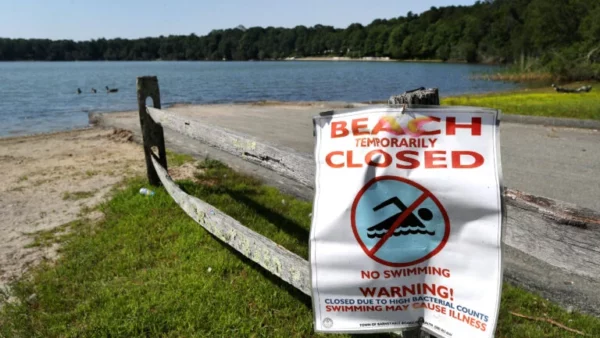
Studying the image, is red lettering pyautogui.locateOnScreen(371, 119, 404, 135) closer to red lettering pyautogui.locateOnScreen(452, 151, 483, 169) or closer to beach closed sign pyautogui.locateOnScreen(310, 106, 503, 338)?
beach closed sign pyautogui.locateOnScreen(310, 106, 503, 338)

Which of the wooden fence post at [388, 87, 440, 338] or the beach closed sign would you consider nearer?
the beach closed sign

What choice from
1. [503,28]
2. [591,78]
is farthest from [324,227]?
[503,28]

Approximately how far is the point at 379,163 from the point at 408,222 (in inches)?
10.5

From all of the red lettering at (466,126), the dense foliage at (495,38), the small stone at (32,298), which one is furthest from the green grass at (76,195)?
the dense foliage at (495,38)

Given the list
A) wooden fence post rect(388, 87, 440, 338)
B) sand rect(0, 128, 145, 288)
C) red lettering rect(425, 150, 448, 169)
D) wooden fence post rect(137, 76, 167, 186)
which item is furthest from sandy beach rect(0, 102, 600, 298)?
red lettering rect(425, 150, 448, 169)

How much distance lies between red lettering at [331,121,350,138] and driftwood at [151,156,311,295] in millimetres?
1010

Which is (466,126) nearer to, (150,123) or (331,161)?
(331,161)

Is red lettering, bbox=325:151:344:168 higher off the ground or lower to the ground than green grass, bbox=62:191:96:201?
higher

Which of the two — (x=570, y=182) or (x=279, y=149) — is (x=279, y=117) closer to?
(x=570, y=182)

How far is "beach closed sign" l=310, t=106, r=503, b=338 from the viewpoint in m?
1.84

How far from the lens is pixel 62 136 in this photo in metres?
13.8

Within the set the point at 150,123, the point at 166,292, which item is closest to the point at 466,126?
the point at 166,292

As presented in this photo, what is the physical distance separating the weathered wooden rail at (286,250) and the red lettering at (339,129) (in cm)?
34

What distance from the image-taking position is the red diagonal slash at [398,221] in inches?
74.4
